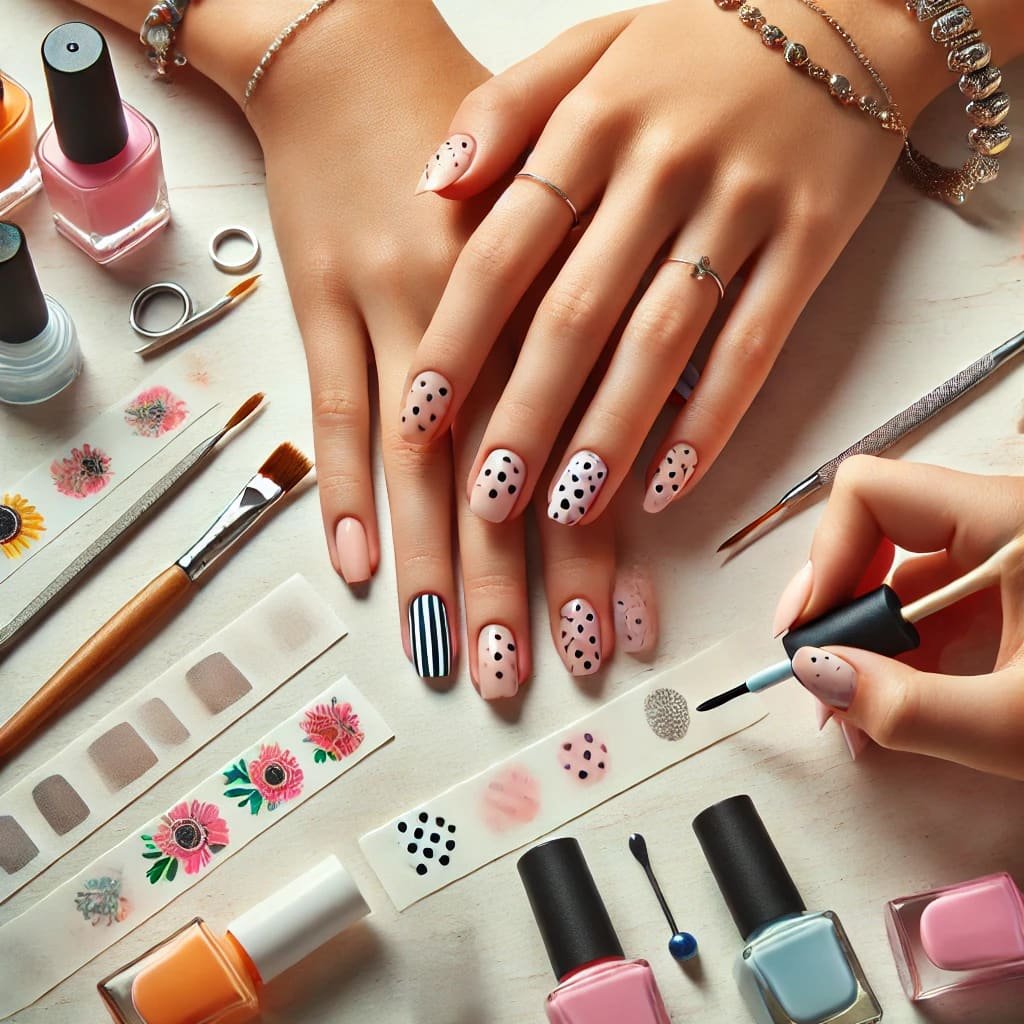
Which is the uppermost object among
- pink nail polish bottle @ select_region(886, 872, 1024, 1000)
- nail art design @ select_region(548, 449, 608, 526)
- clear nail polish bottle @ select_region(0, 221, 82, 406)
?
clear nail polish bottle @ select_region(0, 221, 82, 406)

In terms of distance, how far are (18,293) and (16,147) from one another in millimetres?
176

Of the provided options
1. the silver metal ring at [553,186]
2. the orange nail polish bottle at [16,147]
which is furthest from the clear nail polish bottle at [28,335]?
the silver metal ring at [553,186]

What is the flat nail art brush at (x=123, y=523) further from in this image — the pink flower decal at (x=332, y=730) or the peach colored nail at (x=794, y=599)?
the peach colored nail at (x=794, y=599)

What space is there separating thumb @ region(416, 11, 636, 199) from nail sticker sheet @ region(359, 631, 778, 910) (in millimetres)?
369

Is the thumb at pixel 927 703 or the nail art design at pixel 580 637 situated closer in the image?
the thumb at pixel 927 703

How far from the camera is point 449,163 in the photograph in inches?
32.0

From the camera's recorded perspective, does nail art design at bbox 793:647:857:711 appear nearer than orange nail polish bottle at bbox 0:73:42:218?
Yes

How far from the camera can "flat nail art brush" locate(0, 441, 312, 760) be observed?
0.78 m

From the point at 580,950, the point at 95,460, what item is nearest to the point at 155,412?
the point at 95,460

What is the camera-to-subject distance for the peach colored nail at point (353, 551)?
2.69ft

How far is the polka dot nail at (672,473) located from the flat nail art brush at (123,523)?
296 millimetres

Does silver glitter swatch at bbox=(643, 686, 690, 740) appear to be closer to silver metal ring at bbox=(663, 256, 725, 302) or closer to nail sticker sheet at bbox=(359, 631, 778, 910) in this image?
nail sticker sheet at bbox=(359, 631, 778, 910)

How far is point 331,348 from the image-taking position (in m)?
0.85

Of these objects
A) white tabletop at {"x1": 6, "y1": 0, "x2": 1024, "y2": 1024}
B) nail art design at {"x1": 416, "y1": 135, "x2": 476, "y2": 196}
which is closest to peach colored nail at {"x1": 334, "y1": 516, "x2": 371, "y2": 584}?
white tabletop at {"x1": 6, "y1": 0, "x2": 1024, "y2": 1024}
